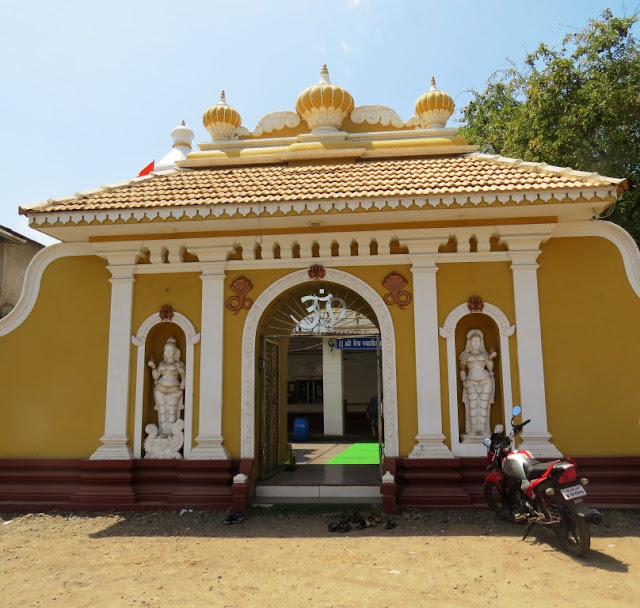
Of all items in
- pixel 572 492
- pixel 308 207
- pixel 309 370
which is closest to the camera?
pixel 572 492

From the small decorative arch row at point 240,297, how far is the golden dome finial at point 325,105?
297cm

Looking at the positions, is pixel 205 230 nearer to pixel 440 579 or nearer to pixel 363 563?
pixel 363 563

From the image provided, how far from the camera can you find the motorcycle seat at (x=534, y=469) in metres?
4.90

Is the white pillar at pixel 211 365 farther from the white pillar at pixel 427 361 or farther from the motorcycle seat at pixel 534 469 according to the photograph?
the motorcycle seat at pixel 534 469

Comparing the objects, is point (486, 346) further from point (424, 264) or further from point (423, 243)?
point (423, 243)

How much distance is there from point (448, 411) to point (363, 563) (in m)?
2.40

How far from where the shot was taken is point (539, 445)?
6324 millimetres

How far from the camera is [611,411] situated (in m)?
6.46

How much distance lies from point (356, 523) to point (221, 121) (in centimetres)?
643

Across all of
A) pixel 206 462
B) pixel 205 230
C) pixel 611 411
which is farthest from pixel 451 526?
pixel 205 230

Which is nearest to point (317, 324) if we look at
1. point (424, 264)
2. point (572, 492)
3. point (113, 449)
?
point (424, 264)

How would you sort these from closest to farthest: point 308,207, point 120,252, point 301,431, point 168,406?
1. point 308,207
2. point 168,406
3. point 120,252
4. point 301,431

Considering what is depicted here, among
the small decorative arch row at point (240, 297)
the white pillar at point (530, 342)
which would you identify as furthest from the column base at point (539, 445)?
the small decorative arch row at point (240, 297)

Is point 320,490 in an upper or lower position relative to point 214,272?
lower
